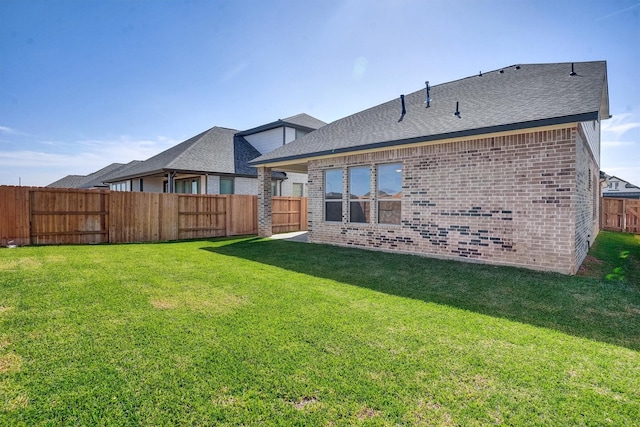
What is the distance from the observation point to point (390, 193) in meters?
9.39

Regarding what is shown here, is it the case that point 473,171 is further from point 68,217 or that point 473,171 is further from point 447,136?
point 68,217

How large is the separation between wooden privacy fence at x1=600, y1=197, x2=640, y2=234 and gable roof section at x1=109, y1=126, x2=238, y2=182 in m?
19.7

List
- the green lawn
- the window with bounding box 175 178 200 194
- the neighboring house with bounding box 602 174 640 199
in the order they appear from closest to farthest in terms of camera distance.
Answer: the green lawn < the window with bounding box 175 178 200 194 < the neighboring house with bounding box 602 174 640 199

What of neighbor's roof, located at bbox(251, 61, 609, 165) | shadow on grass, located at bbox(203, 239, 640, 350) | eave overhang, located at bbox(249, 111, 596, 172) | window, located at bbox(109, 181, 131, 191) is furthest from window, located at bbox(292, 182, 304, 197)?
window, located at bbox(109, 181, 131, 191)

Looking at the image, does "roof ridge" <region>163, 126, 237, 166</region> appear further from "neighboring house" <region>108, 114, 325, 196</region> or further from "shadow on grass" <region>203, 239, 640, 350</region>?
"shadow on grass" <region>203, 239, 640, 350</region>

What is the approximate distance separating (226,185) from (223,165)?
107 cm

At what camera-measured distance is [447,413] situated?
230 cm

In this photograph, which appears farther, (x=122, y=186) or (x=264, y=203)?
(x=122, y=186)

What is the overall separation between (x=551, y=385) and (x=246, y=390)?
2475 millimetres

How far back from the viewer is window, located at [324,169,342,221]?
10750mm

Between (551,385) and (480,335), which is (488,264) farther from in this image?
(551,385)

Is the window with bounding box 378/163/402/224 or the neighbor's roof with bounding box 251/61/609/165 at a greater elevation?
the neighbor's roof with bounding box 251/61/609/165

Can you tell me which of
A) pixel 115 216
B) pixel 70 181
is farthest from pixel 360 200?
pixel 70 181

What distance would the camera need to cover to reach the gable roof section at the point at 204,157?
52.3 ft
